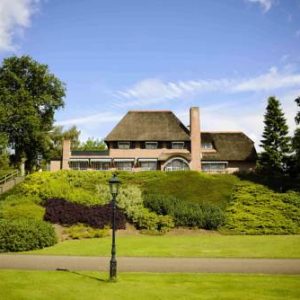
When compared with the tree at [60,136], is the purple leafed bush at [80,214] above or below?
below

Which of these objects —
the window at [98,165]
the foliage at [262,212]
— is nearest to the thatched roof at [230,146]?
the window at [98,165]

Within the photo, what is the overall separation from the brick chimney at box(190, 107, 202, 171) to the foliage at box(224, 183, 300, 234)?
48.2 ft

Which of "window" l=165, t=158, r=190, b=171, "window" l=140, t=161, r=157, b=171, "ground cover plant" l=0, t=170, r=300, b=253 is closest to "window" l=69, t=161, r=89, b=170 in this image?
"window" l=140, t=161, r=157, b=171

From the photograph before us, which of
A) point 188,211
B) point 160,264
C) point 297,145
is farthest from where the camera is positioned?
Result: point 297,145

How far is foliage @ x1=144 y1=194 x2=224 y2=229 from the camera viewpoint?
35406 mm

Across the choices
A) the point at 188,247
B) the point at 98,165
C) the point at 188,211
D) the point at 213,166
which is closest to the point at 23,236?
the point at 188,247

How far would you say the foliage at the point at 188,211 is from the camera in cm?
3541

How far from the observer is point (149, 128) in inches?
2334

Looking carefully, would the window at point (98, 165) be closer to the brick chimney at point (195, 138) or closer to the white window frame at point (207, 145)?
the brick chimney at point (195, 138)

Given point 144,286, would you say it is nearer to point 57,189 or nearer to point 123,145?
point 57,189

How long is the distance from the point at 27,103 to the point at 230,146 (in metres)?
29.7

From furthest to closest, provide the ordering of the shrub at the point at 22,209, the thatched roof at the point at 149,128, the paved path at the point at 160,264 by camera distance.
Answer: the thatched roof at the point at 149,128 → the shrub at the point at 22,209 → the paved path at the point at 160,264

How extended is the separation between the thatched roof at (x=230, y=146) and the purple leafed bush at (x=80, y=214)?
25803mm

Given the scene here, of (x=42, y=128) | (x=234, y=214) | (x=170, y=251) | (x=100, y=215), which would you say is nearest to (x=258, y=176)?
(x=234, y=214)
